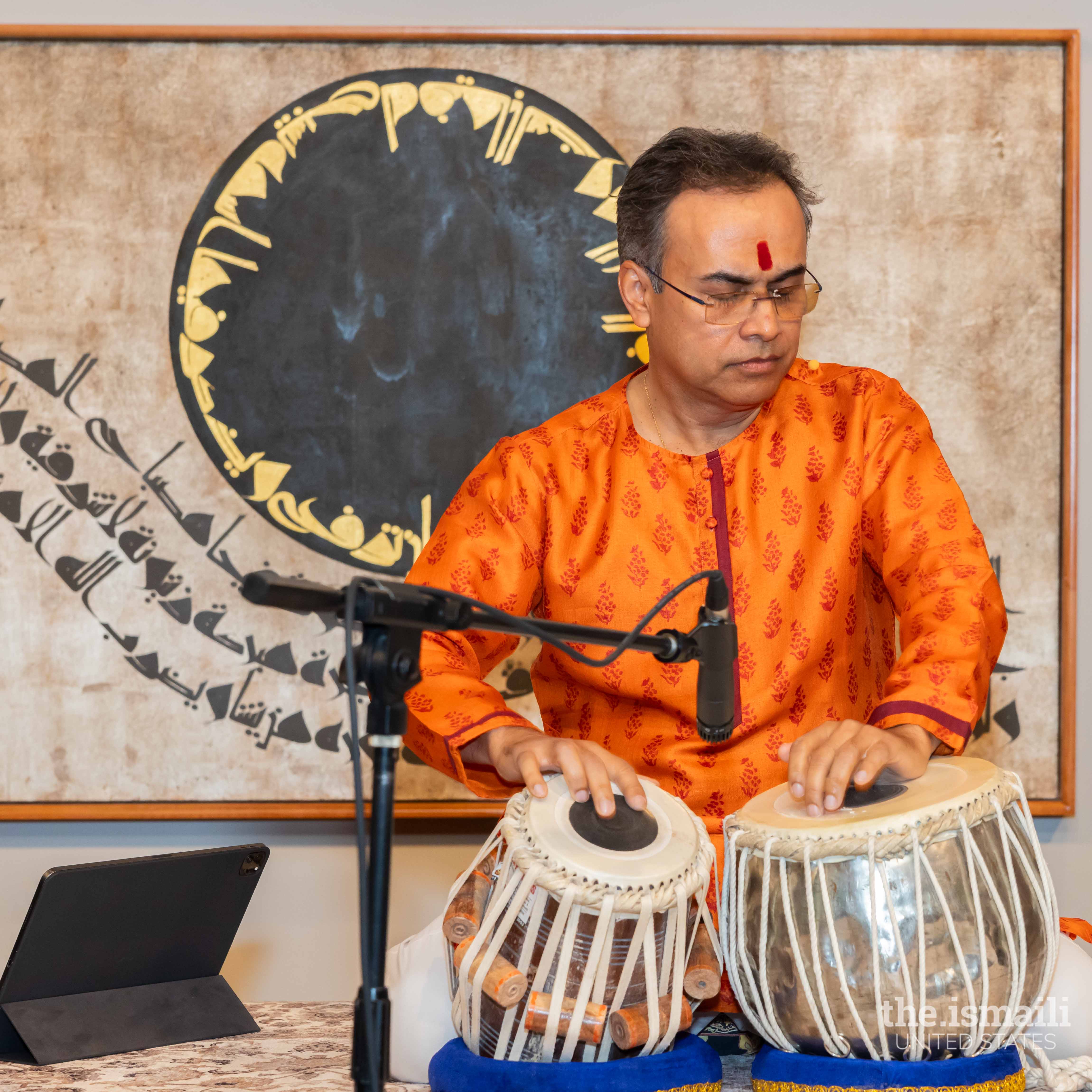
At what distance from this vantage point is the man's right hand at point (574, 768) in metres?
1.60

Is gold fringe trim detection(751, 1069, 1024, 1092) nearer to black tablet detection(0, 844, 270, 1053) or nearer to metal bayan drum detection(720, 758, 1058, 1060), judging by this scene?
metal bayan drum detection(720, 758, 1058, 1060)

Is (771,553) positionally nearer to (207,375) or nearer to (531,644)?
(531,644)

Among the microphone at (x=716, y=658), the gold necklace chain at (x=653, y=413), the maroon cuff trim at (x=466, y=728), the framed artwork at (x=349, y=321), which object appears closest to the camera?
the microphone at (x=716, y=658)

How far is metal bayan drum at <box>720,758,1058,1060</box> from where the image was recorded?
4.91 feet

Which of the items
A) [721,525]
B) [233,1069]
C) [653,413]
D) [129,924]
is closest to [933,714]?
[721,525]

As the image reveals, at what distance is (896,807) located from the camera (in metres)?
1.54

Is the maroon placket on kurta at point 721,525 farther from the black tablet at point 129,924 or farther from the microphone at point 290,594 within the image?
the microphone at point 290,594

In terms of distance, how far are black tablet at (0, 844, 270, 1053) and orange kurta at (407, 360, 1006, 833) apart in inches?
24.7

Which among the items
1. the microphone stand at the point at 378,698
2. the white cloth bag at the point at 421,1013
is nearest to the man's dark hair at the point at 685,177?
the microphone stand at the point at 378,698

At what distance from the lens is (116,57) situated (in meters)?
2.79

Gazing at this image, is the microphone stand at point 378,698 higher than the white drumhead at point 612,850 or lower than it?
higher

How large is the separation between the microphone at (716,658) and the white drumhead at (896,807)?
20 cm

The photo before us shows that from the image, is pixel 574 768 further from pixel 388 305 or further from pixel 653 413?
pixel 388 305

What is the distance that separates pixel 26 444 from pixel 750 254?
1.80 m
